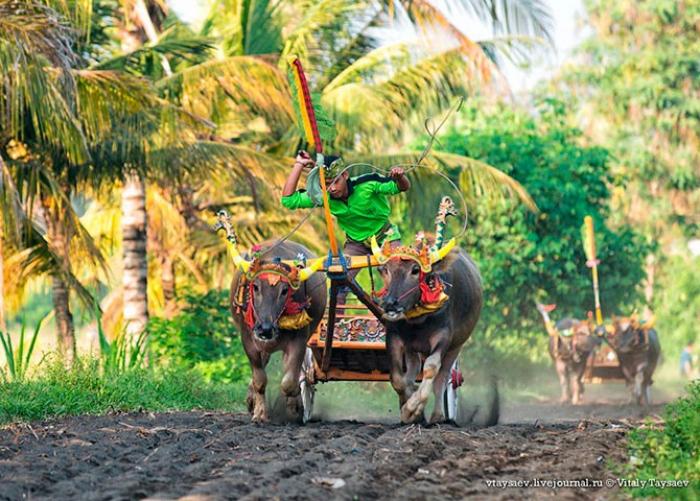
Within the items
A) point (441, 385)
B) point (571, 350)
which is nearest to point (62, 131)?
point (441, 385)

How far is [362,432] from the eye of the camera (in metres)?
9.35

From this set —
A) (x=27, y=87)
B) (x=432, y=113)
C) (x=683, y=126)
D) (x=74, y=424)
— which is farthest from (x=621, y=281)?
(x=74, y=424)

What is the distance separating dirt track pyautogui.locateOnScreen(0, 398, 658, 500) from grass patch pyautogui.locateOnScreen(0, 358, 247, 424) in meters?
1.01

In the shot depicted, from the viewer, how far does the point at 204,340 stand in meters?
18.9

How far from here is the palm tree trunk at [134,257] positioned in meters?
17.2

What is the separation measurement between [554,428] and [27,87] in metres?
6.12

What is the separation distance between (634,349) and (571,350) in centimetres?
113

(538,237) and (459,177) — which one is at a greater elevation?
(459,177)

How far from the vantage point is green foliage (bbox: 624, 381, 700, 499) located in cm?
674

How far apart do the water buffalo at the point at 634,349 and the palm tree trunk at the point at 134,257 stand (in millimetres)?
7412

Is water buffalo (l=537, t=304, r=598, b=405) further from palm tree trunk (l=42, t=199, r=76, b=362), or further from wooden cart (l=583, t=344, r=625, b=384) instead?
palm tree trunk (l=42, t=199, r=76, b=362)

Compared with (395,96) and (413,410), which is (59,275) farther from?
(395,96)

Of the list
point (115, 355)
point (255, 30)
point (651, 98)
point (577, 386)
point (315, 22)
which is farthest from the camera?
point (651, 98)

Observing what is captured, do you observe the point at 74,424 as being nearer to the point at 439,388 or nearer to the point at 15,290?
the point at 439,388
